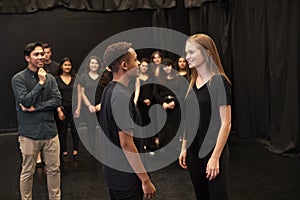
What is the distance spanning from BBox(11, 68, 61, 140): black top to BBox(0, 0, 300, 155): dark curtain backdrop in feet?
9.47

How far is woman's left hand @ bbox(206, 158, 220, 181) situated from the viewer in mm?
1998

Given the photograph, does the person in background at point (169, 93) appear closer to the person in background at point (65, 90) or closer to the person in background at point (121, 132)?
the person in background at point (65, 90)

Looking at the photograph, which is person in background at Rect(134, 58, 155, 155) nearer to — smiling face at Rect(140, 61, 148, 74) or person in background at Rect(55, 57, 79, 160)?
smiling face at Rect(140, 61, 148, 74)

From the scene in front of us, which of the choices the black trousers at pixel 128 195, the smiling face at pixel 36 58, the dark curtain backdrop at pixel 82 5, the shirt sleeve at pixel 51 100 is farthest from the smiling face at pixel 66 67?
the black trousers at pixel 128 195

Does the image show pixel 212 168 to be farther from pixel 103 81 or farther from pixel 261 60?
pixel 261 60

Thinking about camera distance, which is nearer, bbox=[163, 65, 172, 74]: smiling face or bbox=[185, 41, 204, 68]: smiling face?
bbox=[185, 41, 204, 68]: smiling face

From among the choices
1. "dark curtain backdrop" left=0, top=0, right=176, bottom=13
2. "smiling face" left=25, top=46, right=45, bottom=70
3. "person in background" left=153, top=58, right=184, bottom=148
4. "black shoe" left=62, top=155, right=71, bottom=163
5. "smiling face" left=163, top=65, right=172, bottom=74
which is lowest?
"black shoe" left=62, top=155, right=71, bottom=163

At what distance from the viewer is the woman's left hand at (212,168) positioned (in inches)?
78.7

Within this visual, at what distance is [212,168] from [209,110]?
1.01ft

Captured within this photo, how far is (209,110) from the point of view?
204 centimetres

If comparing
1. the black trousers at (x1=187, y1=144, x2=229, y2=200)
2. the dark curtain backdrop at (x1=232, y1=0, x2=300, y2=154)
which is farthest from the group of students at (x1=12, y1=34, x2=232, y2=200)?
the dark curtain backdrop at (x1=232, y1=0, x2=300, y2=154)

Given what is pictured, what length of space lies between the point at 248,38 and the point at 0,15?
4271mm

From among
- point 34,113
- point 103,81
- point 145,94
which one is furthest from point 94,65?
point 34,113

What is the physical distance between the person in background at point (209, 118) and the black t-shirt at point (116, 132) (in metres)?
0.39
